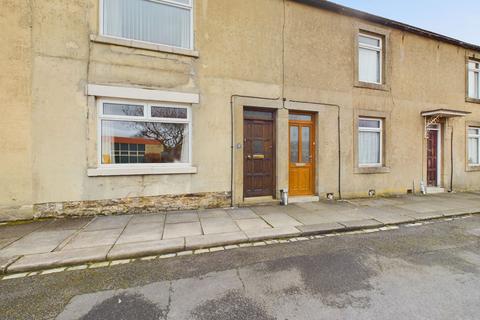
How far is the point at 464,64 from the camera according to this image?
10047 millimetres

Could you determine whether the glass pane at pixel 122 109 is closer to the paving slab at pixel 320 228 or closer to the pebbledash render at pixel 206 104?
the pebbledash render at pixel 206 104

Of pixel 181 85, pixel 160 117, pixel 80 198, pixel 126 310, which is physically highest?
pixel 181 85

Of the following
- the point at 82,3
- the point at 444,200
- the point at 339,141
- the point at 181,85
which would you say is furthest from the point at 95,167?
the point at 444,200

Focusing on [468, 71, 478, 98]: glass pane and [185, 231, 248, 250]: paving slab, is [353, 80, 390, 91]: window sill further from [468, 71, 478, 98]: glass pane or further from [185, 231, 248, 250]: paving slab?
[185, 231, 248, 250]: paving slab

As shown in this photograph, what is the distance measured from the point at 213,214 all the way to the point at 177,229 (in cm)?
127

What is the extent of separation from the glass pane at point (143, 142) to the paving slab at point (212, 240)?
105 inches

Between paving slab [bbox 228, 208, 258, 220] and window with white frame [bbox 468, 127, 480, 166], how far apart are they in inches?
438

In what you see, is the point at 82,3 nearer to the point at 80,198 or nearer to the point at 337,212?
the point at 80,198

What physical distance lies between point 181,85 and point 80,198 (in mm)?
3781

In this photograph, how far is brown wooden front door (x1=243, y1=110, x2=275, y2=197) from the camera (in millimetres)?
7055

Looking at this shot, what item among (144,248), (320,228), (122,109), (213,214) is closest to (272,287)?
(144,248)

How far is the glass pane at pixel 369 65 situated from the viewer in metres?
8.47

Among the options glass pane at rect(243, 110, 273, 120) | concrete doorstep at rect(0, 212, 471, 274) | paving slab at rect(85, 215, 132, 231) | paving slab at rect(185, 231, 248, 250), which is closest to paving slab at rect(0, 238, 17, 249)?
concrete doorstep at rect(0, 212, 471, 274)

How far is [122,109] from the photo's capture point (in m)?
5.91
